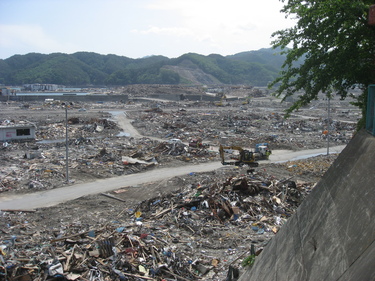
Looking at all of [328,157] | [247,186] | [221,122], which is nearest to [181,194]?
[247,186]

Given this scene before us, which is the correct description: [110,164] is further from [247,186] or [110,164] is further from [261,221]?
[261,221]

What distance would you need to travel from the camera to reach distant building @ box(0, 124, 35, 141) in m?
30.7

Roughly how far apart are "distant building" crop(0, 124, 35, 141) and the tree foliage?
1099 inches

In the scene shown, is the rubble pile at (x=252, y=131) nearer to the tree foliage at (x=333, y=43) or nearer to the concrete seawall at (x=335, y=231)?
the tree foliage at (x=333, y=43)

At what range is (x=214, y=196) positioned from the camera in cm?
1412

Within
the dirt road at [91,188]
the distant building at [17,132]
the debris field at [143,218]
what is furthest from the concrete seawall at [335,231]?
the distant building at [17,132]

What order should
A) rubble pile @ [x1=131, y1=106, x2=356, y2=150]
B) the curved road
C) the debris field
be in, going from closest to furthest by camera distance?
1. the debris field
2. the curved road
3. rubble pile @ [x1=131, y1=106, x2=356, y2=150]

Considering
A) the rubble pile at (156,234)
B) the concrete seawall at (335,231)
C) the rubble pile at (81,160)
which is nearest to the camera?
the concrete seawall at (335,231)

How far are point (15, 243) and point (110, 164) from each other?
41.8 ft

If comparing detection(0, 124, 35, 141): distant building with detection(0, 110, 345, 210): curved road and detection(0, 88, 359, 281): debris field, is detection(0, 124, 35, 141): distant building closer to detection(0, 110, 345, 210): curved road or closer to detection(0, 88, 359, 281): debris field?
Result: detection(0, 88, 359, 281): debris field

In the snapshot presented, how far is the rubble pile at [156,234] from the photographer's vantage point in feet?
29.2

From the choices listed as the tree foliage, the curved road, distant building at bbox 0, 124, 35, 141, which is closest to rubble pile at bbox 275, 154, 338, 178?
the curved road

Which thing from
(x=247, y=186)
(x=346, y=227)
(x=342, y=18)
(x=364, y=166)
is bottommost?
(x=247, y=186)

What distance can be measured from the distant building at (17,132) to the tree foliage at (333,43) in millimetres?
27921
